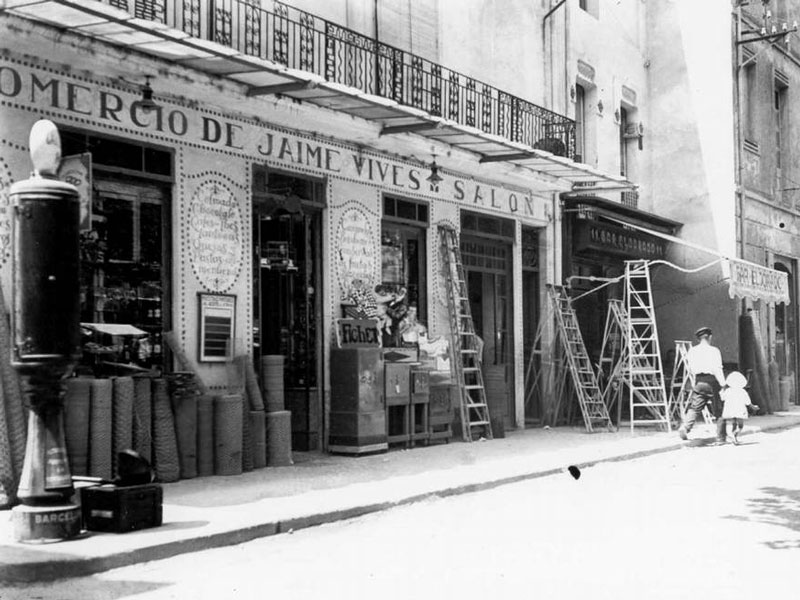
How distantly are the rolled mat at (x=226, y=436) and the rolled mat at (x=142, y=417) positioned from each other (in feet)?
3.04

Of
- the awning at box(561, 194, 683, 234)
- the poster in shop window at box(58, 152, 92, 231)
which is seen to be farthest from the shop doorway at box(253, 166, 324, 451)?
the awning at box(561, 194, 683, 234)

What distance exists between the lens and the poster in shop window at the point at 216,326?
11.9 metres

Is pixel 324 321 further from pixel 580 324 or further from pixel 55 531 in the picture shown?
pixel 580 324

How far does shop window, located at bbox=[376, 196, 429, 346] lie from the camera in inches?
601

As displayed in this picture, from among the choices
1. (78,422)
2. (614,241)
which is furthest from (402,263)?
(614,241)

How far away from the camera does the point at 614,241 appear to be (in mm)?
21391

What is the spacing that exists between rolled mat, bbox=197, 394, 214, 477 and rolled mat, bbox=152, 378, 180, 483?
437mm

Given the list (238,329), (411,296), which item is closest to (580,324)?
(411,296)

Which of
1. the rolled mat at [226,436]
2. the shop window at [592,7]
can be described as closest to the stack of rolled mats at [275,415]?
the rolled mat at [226,436]

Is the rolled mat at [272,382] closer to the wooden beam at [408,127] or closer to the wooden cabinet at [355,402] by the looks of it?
the wooden cabinet at [355,402]

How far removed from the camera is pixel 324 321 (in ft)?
45.6

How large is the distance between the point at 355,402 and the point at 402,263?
2953mm

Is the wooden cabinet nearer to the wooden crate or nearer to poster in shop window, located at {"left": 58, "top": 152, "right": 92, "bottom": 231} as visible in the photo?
poster in shop window, located at {"left": 58, "top": 152, "right": 92, "bottom": 231}

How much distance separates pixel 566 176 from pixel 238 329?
26.7 ft
